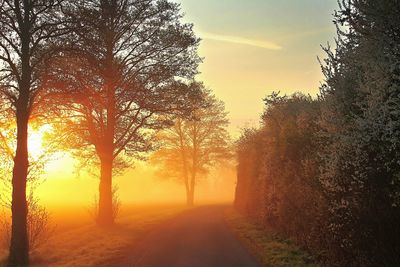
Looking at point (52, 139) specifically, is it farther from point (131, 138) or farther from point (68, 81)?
point (68, 81)

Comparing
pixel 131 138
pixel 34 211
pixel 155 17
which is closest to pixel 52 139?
pixel 131 138

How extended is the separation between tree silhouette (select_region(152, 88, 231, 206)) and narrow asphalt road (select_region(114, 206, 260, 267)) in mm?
31963

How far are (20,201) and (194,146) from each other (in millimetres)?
41643

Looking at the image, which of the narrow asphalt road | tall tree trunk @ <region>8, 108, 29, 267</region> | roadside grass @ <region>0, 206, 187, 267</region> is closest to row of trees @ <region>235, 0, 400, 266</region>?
the narrow asphalt road

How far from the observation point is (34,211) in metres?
17.6

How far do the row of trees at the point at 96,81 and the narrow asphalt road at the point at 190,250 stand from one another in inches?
173

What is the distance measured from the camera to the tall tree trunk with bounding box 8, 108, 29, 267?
14.6 m

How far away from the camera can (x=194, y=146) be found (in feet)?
183

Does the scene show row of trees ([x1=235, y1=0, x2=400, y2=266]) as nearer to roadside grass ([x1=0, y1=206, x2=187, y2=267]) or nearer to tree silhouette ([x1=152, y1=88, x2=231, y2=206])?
roadside grass ([x1=0, y1=206, x2=187, y2=267])

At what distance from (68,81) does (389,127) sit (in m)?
11.9

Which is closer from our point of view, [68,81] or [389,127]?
[389,127]

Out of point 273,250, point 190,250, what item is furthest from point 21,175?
point 273,250

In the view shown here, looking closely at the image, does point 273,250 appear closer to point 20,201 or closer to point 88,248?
point 88,248

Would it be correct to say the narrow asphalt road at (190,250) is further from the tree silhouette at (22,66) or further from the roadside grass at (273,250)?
the tree silhouette at (22,66)
